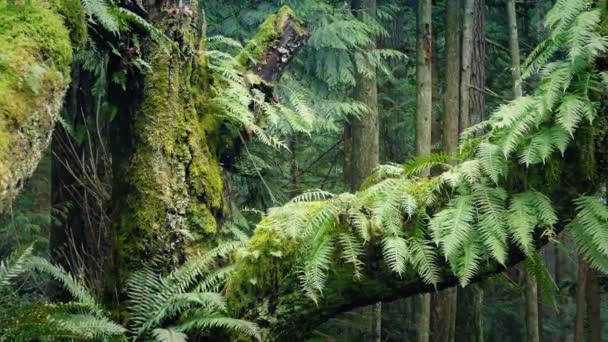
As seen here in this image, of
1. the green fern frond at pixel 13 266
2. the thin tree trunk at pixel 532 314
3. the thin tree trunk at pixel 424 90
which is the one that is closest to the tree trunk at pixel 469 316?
the thin tree trunk at pixel 532 314

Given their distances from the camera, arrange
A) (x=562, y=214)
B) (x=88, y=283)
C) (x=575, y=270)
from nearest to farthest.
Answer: (x=562, y=214)
(x=88, y=283)
(x=575, y=270)

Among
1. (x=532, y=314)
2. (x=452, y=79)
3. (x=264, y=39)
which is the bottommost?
(x=532, y=314)

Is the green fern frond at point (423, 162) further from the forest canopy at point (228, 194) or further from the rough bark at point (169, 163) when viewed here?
the rough bark at point (169, 163)

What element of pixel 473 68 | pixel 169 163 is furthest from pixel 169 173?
pixel 473 68

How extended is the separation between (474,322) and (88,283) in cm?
943

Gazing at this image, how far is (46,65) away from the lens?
3.07 m

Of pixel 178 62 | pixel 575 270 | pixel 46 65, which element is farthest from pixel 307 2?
pixel 575 270

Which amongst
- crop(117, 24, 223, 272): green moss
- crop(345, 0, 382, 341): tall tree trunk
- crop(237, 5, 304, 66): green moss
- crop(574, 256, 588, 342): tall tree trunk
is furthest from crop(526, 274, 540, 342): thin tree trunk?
crop(117, 24, 223, 272): green moss

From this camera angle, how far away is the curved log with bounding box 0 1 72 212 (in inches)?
106

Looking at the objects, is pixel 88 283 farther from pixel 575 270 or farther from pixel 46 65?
pixel 575 270

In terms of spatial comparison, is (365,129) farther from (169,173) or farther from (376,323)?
(169,173)

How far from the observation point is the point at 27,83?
286 cm

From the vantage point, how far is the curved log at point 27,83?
270 cm

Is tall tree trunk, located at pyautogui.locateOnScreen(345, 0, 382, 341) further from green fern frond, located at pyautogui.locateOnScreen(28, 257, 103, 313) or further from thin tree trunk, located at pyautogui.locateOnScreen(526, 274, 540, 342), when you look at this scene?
green fern frond, located at pyautogui.locateOnScreen(28, 257, 103, 313)
